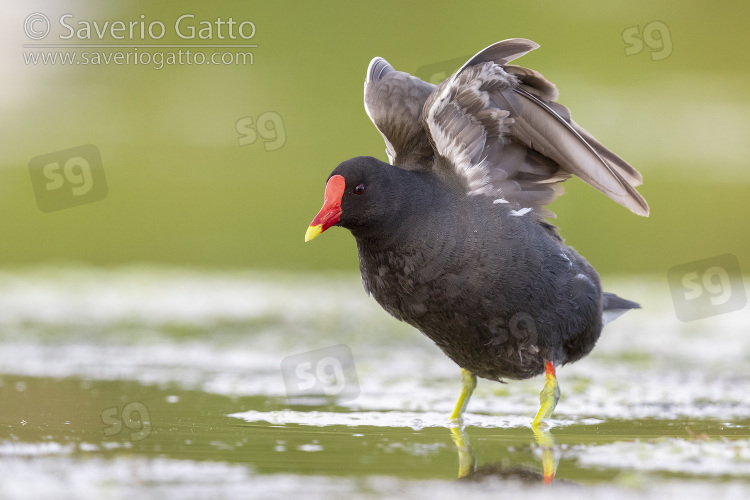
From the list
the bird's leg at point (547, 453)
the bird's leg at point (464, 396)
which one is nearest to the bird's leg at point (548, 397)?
the bird's leg at point (547, 453)

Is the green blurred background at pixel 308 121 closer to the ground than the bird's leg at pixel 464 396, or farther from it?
farther from it

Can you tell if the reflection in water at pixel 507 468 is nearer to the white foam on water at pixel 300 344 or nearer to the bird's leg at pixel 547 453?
the bird's leg at pixel 547 453

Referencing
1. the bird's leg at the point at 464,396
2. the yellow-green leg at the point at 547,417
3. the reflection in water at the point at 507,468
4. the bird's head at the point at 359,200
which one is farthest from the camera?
the bird's leg at the point at 464,396

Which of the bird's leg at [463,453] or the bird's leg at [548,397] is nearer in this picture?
the bird's leg at [463,453]

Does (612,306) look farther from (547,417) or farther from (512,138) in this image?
(512,138)

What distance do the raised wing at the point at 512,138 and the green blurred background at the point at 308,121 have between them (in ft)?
18.8

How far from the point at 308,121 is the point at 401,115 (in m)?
8.92

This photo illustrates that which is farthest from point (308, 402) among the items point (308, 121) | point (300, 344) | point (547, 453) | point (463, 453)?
point (308, 121)

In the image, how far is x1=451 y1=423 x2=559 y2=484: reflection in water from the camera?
335cm

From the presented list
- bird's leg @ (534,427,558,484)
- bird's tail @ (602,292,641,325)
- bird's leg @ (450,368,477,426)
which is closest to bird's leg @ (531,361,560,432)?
bird's leg @ (534,427,558,484)

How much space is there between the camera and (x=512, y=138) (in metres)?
4.87

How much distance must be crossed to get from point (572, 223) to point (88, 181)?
18.3 ft

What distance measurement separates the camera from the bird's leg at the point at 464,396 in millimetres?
4656

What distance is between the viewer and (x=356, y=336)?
716cm
